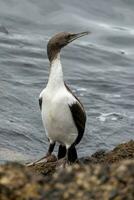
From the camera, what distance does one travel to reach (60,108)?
383 inches

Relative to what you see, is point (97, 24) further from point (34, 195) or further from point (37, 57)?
point (34, 195)

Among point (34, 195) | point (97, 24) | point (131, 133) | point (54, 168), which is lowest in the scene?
point (97, 24)

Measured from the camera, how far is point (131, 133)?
13.9 meters

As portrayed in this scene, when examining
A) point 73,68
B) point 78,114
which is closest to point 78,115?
point 78,114

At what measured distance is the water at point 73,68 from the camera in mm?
13570

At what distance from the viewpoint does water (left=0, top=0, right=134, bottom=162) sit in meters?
13.6

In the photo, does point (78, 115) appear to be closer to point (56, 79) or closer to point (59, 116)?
point (59, 116)

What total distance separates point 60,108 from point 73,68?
28.9 feet

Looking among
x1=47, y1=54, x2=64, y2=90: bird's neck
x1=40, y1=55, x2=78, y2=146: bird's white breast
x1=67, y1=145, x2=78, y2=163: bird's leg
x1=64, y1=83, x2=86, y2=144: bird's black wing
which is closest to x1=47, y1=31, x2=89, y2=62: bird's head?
x1=40, y1=55, x2=78, y2=146: bird's white breast

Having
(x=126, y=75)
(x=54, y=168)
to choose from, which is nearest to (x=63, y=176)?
(x=54, y=168)

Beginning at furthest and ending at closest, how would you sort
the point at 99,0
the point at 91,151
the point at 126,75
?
the point at 99,0 → the point at 126,75 → the point at 91,151

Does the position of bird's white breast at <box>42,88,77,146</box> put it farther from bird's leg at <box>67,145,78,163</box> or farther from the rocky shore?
the rocky shore

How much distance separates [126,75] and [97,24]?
5.05 metres

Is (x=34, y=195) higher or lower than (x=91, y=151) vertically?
higher
